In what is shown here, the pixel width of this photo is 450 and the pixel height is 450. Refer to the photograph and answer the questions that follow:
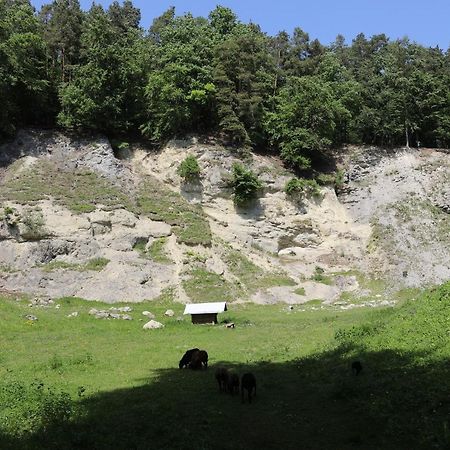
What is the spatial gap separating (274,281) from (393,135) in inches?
1308

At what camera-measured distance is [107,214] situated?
4506 centimetres

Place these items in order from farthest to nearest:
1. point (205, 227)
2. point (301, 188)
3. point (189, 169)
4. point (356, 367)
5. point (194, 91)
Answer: point (194, 91), point (301, 188), point (189, 169), point (205, 227), point (356, 367)

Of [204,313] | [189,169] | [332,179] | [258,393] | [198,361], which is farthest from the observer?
[332,179]

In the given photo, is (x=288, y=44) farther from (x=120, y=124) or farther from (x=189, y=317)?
(x=189, y=317)

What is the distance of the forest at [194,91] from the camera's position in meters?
54.8

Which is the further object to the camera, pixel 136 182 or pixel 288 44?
pixel 288 44

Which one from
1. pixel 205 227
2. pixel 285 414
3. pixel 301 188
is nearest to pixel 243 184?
pixel 301 188

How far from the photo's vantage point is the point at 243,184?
167ft

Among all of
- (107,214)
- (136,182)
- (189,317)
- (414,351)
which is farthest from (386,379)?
(136,182)

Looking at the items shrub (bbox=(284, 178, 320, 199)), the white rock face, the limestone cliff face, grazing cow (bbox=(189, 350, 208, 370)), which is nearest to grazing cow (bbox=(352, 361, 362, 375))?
grazing cow (bbox=(189, 350, 208, 370))

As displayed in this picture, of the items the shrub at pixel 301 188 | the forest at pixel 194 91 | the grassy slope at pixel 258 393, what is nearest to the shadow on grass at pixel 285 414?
the grassy slope at pixel 258 393

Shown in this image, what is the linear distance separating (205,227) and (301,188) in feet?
40.0

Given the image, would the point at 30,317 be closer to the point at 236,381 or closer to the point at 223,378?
the point at 223,378

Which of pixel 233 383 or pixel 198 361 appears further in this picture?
pixel 198 361
